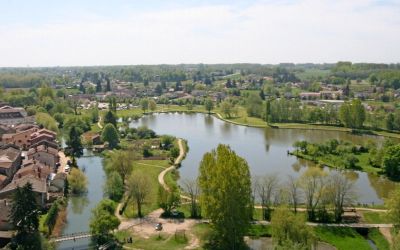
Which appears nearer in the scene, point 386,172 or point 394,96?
point 386,172

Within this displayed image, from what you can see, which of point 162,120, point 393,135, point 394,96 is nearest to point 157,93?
point 162,120

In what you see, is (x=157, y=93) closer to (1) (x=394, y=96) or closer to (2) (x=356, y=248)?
(1) (x=394, y=96)

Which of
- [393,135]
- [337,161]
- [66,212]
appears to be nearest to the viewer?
[66,212]

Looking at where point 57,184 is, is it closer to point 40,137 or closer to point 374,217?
point 40,137

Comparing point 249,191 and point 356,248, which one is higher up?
point 249,191

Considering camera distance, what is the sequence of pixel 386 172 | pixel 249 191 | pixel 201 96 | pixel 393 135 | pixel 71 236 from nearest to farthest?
pixel 249 191
pixel 71 236
pixel 386 172
pixel 393 135
pixel 201 96

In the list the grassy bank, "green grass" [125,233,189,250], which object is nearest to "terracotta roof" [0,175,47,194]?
"green grass" [125,233,189,250]

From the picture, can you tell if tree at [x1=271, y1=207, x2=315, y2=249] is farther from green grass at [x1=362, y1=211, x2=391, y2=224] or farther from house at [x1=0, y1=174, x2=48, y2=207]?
house at [x1=0, y1=174, x2=48, y2=207]
